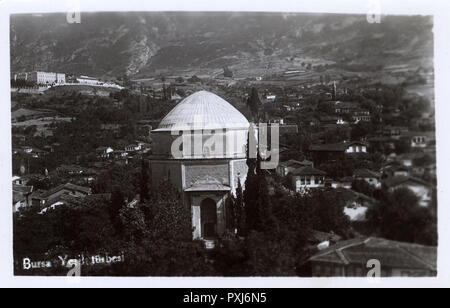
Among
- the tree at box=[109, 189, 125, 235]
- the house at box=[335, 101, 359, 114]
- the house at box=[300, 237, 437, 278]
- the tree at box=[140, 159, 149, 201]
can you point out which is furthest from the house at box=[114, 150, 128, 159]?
the house at box=[300, 237, 437, 278]

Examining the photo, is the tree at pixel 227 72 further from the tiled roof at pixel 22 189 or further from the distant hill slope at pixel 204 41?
the tiled roof at pixel 22 189

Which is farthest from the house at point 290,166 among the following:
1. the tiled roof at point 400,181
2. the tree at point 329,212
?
the tiled roof at point 400,181

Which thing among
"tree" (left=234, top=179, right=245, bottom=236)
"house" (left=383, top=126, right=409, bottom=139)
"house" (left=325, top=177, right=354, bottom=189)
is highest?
"house" (left=383, top=126, right=409, bottom=139)

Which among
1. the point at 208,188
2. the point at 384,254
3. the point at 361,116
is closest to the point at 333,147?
the point at 361,116

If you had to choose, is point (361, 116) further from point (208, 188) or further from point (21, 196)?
point (21, 196)

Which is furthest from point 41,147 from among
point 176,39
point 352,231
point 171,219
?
point 352,231

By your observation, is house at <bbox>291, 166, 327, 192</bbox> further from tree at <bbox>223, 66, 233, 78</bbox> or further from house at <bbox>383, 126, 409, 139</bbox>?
tree at <bbox>223, 66, 233, 78</bbox>

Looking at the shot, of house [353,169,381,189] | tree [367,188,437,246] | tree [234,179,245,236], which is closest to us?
tree [367,188,437,246]
